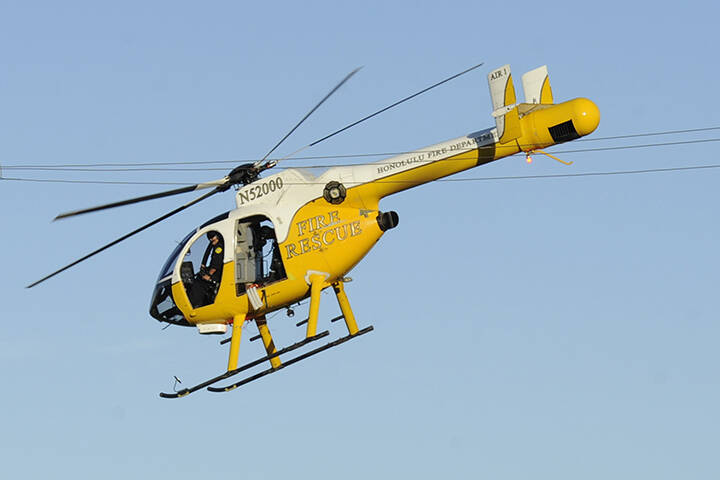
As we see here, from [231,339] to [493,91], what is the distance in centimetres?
1023

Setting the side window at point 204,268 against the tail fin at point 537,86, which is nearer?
the tail fin at point 537,86

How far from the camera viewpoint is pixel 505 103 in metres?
34.6

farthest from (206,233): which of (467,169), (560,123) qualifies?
(560,123)

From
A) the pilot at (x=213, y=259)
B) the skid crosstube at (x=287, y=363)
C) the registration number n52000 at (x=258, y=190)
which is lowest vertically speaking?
the skid crosstube at (x=287, y=363)

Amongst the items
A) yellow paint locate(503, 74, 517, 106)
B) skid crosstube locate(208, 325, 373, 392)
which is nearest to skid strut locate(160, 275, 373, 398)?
skid crosstube locate(208, 325, 373, 392)

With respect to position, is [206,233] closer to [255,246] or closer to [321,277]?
[255,246]

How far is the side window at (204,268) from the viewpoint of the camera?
38.8 metres

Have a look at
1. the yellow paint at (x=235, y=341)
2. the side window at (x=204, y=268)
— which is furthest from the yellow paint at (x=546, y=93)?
the yellow paint at (x=235, y=341)

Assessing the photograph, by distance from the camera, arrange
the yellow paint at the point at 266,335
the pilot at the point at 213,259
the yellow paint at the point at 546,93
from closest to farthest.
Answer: the yellow paint at the point at 546,93 → the pilot at the point at 213,259 → the yellow paint at the point at 266,335

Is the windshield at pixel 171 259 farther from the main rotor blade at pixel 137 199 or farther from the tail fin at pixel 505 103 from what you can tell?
the tail fin at pixel 505 103

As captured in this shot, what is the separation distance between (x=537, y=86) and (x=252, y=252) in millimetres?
9246

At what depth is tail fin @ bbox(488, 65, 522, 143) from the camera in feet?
113

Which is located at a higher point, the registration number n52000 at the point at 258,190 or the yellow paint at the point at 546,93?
the yellow paint at the point at 546,93

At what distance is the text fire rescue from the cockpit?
776 mm
